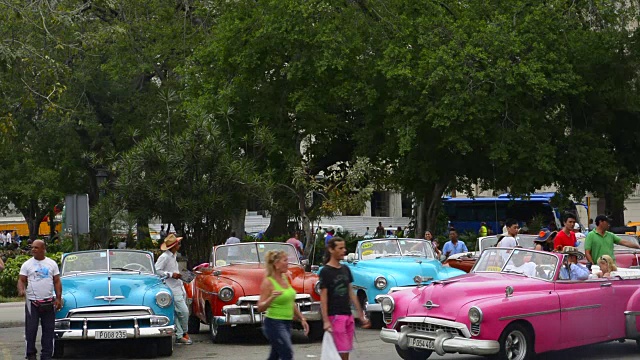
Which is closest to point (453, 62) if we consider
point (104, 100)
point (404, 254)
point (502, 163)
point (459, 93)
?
point (459, 93)

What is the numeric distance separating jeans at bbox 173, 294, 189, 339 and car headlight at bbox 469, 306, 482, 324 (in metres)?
5.25

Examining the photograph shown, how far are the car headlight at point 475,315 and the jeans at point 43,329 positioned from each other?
5282 millimetres

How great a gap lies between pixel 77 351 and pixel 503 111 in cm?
2104

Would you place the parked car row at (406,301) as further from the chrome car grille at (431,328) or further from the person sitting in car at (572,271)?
the person sitting in car at (572,271)

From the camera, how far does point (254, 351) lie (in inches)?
623

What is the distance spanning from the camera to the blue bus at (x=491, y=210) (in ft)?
192

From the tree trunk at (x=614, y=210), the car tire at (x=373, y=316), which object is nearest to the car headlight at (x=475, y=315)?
the car tire at (x=373, y=316)

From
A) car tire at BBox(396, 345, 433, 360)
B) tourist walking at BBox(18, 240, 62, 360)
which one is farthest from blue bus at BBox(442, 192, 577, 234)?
tourist walking at BBox(18, 240, 62, 360)

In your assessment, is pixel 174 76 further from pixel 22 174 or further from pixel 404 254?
Result: pixel 404 254

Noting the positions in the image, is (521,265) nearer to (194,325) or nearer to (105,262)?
Result: (105,262)

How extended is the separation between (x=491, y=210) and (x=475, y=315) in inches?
1960

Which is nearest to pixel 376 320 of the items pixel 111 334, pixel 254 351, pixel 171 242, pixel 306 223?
pixel 254 351

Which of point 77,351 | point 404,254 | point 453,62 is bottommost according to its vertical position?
point 77,351

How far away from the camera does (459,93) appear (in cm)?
3328
